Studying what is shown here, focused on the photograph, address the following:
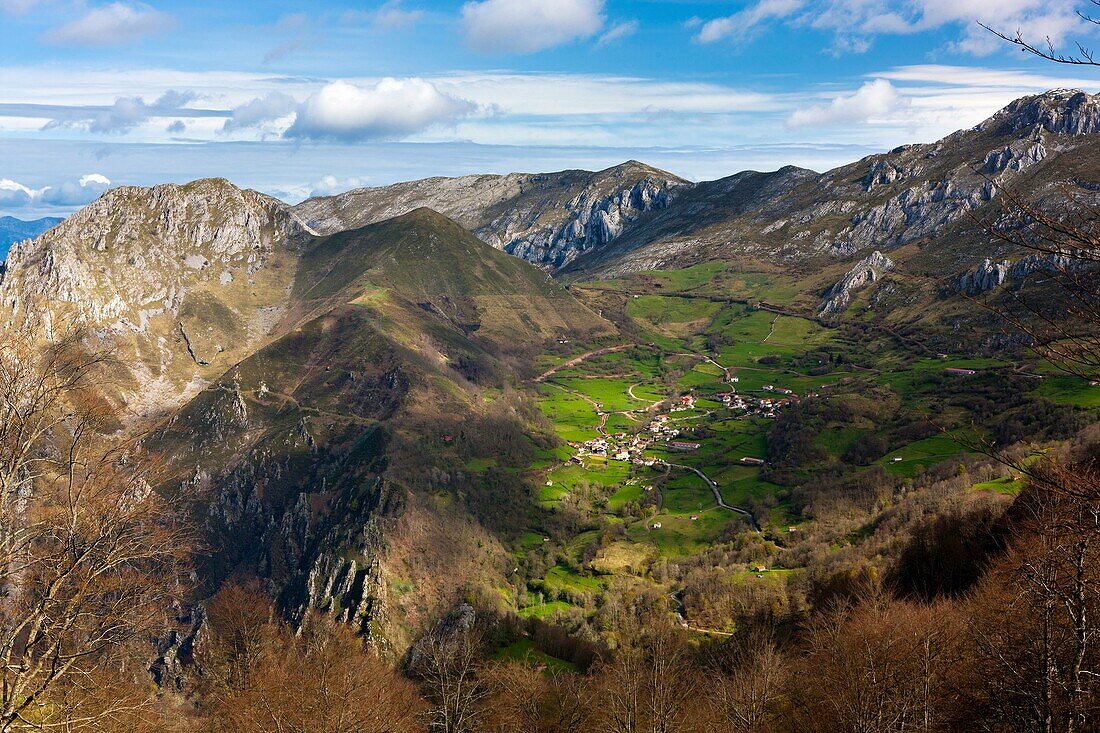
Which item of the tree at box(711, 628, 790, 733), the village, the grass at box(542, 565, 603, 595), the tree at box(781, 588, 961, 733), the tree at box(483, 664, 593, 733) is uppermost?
the tree at box(781, 588, 961, 733)

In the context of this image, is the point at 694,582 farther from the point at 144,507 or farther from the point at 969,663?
the point at 144,507

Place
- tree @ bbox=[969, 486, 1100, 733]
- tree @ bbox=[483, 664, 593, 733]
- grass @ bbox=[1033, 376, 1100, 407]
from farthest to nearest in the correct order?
grass @ bbox=[1033, 376, 1100, 407]
tree @ bbox=[483, 664, 593, 733]
tree @ bbox=[969, 486, 1100, 733]

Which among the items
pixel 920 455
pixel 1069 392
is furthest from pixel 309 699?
pixel 1069 392

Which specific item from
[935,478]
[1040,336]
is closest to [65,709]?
[1040,336]

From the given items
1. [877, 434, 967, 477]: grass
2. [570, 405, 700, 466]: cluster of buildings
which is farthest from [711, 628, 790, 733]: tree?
[570, 405, 700, 466]: cluster of buildings

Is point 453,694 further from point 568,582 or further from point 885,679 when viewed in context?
point 568,582

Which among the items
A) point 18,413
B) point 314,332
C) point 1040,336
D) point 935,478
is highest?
point 1040,336

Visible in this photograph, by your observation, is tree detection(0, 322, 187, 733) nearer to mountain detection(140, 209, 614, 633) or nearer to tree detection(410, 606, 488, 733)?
tree detection(410, 606, 488, 733)

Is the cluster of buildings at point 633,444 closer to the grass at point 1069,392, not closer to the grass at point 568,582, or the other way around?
the grass at point 568,582
